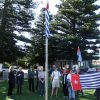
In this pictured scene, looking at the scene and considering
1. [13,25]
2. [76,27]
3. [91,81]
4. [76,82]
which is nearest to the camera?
[91,81]

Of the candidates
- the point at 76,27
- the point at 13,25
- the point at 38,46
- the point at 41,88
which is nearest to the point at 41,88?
the point at 41,88

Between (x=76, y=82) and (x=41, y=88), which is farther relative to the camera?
(x=41, y=88)

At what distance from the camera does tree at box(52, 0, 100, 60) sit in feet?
162

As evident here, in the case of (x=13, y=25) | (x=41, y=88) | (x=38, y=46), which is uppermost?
(x=13, y=25)

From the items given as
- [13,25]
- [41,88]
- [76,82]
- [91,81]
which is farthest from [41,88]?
[13,25]

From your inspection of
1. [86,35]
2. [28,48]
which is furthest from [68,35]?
[28,48]

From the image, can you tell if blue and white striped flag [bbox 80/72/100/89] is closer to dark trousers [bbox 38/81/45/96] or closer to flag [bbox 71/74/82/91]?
flag [bbox 71/74/82/91]

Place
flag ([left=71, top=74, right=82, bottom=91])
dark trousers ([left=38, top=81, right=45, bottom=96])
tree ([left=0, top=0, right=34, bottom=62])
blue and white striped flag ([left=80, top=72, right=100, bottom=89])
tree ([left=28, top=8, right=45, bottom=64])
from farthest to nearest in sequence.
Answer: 1. tree ([left=28, top=8, right=45, bottom=64])
2. tree ([left=0, top=0, right=34, bottom=62])
3. dark trousers ([left=38, top=81, right=45, bottom=96])
4. flag ([left=71, top=74, right=82, bottom=91])
5. blue and white striped flag ([left=80, top=72, right=100, bottom=89])

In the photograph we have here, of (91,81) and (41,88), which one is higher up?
(91,81)

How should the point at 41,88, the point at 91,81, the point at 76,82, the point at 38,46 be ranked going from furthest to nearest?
the point at 38,46, the point at 41,88, the point at 76,82, the point at 91,81

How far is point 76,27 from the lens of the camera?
50.4 metres

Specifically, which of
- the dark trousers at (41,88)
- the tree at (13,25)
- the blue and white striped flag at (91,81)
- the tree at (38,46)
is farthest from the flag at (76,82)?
the tree at (38,46)

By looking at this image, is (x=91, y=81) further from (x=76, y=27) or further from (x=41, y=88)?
(x=76, y=27)

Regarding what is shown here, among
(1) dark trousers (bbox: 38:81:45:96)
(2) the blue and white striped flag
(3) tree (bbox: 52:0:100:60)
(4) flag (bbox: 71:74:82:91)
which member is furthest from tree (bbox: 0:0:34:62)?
(2) the blue and white striped flag
